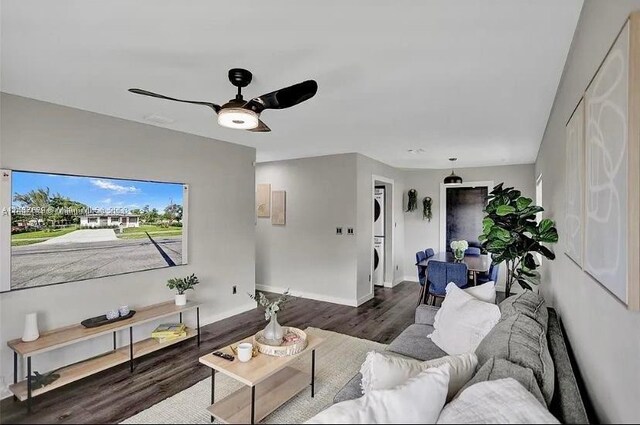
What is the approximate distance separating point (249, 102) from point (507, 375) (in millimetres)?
1888

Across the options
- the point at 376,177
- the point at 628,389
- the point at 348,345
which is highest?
the point at 376,177

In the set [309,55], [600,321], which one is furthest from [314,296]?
[600,321]

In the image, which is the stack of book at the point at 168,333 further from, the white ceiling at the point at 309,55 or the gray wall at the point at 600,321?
the gray wall at the point at 600,321

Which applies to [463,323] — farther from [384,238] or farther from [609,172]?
[384,238]

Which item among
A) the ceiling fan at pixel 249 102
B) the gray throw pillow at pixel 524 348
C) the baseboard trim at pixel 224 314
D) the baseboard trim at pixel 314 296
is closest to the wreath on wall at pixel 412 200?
the baseboard trim at pixel 314 296

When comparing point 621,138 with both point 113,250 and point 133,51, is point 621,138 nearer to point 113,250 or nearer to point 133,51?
point 133,51

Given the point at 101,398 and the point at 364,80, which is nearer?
the point at 101,398

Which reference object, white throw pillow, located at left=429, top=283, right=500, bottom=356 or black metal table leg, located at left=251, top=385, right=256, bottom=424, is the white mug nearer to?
black metal table leg, located at left=251, top=385, right=256, bottom=424

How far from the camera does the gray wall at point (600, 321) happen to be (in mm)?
868

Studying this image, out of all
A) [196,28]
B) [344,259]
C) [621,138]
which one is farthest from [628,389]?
[344,259]

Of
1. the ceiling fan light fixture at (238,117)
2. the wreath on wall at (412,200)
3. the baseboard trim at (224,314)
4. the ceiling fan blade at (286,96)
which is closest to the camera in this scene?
the ceiling fan blade at (286,96)

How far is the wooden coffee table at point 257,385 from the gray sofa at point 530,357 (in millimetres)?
292

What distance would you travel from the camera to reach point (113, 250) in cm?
279

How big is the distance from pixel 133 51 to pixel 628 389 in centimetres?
263
